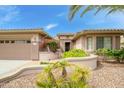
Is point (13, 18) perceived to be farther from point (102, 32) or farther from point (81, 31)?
point (102, 32)

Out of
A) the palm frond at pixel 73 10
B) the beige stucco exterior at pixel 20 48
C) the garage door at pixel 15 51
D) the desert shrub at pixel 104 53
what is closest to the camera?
the palm frond at pixel 73 10

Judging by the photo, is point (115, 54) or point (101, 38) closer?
point (115, 54)

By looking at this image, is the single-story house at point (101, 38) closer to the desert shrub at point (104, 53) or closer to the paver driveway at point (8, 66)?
the desert shrub at point (104, 53)

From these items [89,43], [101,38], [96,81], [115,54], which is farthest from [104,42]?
[96,81]

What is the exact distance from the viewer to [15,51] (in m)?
23.5

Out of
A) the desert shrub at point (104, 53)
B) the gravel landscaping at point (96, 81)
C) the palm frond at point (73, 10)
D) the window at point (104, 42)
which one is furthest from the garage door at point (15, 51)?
the gravel landscaping at point (96, 81)

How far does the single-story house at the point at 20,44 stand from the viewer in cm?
2292

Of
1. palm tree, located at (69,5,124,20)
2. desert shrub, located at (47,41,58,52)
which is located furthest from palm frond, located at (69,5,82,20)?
desert shrub, located at (47,41,58,52)

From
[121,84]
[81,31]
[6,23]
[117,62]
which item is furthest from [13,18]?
[121,84]

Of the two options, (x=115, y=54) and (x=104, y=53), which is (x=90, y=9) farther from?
(x=104, y=53)

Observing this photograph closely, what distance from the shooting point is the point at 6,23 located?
25375 mm

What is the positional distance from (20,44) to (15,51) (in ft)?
2.68

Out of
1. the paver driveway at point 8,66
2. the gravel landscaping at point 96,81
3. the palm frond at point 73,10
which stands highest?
the palm frond at point 73,10
